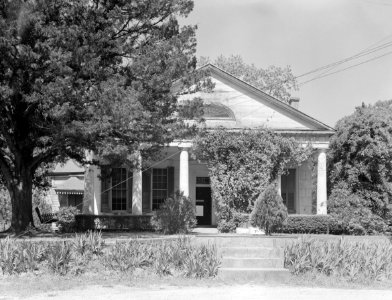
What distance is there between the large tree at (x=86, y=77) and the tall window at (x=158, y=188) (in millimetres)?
9932

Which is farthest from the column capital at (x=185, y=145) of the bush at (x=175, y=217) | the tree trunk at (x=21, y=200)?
the tree trunk at (x=21, y=200)

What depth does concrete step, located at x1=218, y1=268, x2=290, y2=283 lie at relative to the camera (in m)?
12.5

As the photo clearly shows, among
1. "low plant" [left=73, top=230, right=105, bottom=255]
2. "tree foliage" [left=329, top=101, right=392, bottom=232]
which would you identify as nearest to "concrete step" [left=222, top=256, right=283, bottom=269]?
"low plant" [left=73, top=230, right=105, bottom=255]

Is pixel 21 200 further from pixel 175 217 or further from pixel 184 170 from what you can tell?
pixel 184 170

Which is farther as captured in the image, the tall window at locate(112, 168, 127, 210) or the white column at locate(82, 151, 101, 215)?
the tall window at locate(112, 168, 127, 210)

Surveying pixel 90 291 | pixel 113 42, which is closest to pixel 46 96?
pixel 113 42

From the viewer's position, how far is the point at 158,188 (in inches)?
1156

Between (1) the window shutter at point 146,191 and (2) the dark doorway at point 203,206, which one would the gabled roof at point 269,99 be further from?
(1) the window shutter at point 146,191

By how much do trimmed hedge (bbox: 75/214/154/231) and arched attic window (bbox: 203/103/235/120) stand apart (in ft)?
18.6

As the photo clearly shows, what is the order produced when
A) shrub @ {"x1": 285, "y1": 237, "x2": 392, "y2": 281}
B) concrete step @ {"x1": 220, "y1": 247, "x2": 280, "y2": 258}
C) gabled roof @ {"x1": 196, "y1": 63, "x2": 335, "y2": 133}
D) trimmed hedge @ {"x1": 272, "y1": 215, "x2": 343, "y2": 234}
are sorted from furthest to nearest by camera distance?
gabled roof @ {"x1": 196, "y1": 63, "x2": 335, "y2": 133}
trimmed hedge @ {"x1": 272, "y1": 215, "x2": 343, "y2": 234}
concrete step @ {"x1": 220, "y1": 247, "x2": 280, "y2": 258}
shrub @ {"x1": 285, "y1": 237, "x2": 392, "y2": 281}

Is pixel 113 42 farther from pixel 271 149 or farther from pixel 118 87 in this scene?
pixel 271 149

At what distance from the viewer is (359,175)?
91.2 ft

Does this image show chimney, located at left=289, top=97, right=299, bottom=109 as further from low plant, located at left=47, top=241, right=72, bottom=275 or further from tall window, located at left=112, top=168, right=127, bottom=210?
low plant, located at left=47, top=241, right=72, bottom=275

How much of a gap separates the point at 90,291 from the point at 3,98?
23.6ft
